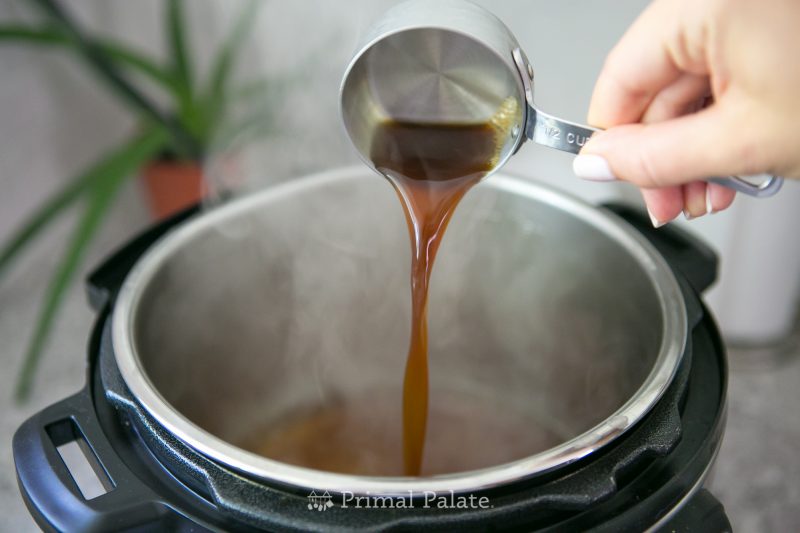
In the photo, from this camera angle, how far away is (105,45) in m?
1.38

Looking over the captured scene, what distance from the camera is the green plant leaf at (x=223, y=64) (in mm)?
1404

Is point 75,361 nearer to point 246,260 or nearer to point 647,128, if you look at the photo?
point 246,260

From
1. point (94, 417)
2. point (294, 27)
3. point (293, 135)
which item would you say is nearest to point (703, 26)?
point (94, 417)

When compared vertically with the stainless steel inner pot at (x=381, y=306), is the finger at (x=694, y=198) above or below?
above

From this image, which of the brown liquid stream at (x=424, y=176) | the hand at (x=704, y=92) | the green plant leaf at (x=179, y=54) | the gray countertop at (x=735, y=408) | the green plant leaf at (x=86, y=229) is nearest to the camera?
the hand at (x=704, y=92)

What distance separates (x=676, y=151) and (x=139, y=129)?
1.35 meters

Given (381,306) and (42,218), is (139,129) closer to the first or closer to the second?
(42,218)

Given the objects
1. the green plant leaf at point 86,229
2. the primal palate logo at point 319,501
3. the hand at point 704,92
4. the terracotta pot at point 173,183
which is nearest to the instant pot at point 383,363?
the primal palate logo at point 319,501

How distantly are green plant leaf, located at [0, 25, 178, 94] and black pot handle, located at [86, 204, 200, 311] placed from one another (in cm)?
57

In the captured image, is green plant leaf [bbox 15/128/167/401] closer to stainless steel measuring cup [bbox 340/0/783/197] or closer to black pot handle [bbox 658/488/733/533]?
stainless steel measuring cup [bbox 340/0/783/197]

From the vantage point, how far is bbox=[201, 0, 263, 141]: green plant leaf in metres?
1.40

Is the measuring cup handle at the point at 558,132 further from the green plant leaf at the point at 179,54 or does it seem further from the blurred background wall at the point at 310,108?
the green plant leaf at the point at 179,54

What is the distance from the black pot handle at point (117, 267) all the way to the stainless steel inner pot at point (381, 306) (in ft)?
0.12

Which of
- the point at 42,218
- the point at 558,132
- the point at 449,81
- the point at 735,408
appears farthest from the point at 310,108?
the point at 735,408
